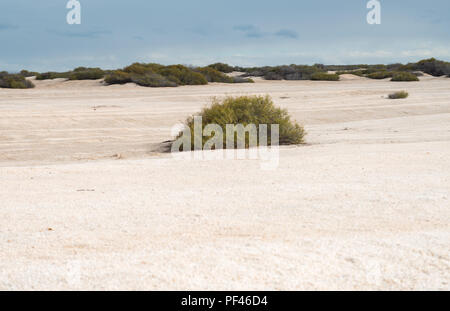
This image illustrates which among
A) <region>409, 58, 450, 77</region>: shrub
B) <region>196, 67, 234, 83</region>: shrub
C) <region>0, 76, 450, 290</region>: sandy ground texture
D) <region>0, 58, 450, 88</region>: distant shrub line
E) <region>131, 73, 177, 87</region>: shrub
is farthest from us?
<region>409, 58, 450, 77</region>: shrub

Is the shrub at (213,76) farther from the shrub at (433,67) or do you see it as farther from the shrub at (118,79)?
the shrub at (433,67)

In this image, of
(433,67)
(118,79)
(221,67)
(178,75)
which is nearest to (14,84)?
(118,79)

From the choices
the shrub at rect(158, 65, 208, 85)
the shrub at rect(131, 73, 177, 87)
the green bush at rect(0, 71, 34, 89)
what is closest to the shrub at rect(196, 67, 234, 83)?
the shrub at rect(158, 65, 208, 85)

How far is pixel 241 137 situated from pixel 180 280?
9.68m

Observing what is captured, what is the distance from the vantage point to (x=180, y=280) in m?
4.26

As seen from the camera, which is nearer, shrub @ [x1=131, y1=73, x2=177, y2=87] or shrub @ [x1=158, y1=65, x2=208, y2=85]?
shrub @ [x1=131, y1=73, x2=177, y2=87]

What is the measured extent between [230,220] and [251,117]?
30.9ft

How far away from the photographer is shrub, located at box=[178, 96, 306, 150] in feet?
48.5

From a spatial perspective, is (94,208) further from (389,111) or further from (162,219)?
(389,111)

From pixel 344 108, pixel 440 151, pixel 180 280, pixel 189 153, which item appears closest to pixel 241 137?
pixel 189 153

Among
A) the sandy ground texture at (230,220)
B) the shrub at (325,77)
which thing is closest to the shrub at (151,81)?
the shrub at (325,77)

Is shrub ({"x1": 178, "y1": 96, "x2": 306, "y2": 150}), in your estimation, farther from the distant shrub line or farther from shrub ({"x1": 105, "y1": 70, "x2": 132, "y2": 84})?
shrub ({"x1": 105, "y1": 70, "x2": 132, "y2": 84})

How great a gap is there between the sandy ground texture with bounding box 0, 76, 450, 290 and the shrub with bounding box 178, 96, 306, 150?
47.8 inches

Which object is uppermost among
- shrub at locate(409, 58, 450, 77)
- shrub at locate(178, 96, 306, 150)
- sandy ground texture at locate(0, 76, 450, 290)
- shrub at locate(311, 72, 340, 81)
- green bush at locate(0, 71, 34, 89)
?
shrub at locate(409, 58, 450, 77)
